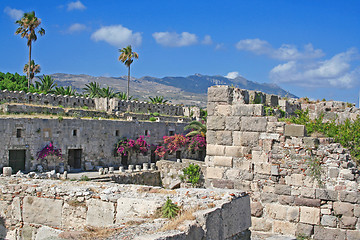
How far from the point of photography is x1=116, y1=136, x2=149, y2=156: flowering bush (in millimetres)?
26184

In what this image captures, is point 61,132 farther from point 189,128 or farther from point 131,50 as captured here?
point 131,50

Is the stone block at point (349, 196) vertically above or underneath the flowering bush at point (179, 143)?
above

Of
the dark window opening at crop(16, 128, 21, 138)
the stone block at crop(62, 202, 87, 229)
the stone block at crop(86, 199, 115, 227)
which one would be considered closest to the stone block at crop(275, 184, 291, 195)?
the stone block at crop(86, 199, 115, 227)

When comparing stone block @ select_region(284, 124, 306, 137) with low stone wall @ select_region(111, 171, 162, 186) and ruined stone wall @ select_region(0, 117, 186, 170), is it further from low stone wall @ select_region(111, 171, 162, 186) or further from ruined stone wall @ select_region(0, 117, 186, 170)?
ruined stone wall @ select_region(0, 117, 186, 170)

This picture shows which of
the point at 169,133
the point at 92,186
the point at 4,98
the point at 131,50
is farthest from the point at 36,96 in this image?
the point at 92,186

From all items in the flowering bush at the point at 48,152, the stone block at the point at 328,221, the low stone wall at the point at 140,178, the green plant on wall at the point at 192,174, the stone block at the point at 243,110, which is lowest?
the low stone wall at the point at 140,178

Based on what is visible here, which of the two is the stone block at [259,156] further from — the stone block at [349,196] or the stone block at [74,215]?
the stone block at [74,215]

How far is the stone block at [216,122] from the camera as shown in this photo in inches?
283

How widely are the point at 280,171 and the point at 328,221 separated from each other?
108 centimetres

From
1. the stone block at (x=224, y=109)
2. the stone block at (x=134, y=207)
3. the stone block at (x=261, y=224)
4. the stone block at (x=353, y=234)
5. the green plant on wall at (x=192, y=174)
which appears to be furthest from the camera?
the green plant on wall at (x=192, y=174)

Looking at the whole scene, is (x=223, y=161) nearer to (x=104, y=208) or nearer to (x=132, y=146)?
(x=104, y=208)

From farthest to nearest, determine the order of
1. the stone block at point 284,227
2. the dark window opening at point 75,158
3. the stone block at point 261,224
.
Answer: the dark window opening at point 75,158
the stone block at point 261,224
the stone block at point 284,227

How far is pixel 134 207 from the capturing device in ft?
16.2

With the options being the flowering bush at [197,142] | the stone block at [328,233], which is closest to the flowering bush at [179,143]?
the flowering bush at [197,142]
